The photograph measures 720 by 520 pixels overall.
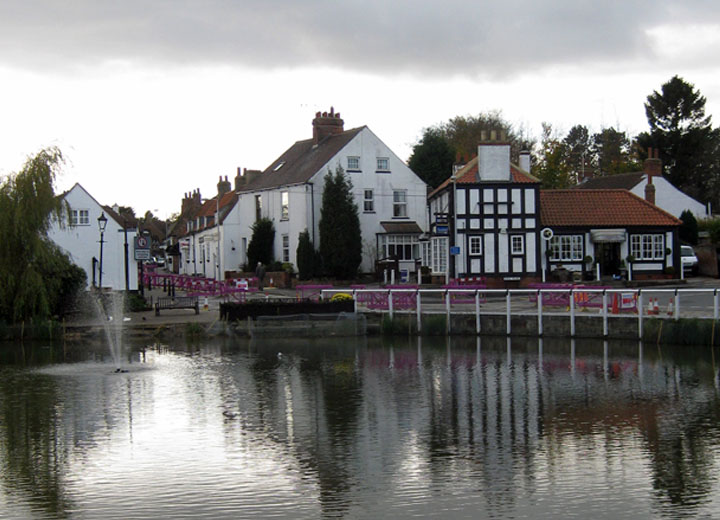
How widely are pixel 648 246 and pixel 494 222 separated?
29.5ft

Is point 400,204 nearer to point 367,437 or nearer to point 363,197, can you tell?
point 363,197

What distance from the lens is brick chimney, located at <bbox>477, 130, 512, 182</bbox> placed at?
43.9 metres

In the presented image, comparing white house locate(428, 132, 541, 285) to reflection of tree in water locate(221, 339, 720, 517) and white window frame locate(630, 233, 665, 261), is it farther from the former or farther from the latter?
reflection of tree in water locate(221, 339, 720, 517)

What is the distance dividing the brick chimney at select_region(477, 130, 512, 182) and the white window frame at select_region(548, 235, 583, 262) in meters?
4.51

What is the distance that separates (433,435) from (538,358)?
11260mm

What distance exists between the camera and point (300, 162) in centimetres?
5644

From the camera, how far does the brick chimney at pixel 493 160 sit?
43906 millimetres

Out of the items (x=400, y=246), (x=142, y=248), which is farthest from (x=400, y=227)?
(x=142, y=248)

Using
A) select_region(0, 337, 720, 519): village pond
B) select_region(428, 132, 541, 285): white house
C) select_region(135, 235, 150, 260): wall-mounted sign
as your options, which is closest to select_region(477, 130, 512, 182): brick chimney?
select_region(428, 132, 541, 285): white house

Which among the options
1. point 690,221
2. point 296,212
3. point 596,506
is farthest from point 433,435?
Result: point 690,221

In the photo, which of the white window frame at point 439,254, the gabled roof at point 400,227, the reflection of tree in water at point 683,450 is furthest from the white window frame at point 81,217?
the reflection of tree in water at point 683,450

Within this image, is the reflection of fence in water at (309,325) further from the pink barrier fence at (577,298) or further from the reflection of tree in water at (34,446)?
the reflection of tree in water at (34,446)

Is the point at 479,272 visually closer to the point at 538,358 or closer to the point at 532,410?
the point at 538,358

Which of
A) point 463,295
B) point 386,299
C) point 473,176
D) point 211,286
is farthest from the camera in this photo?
point 211,286
